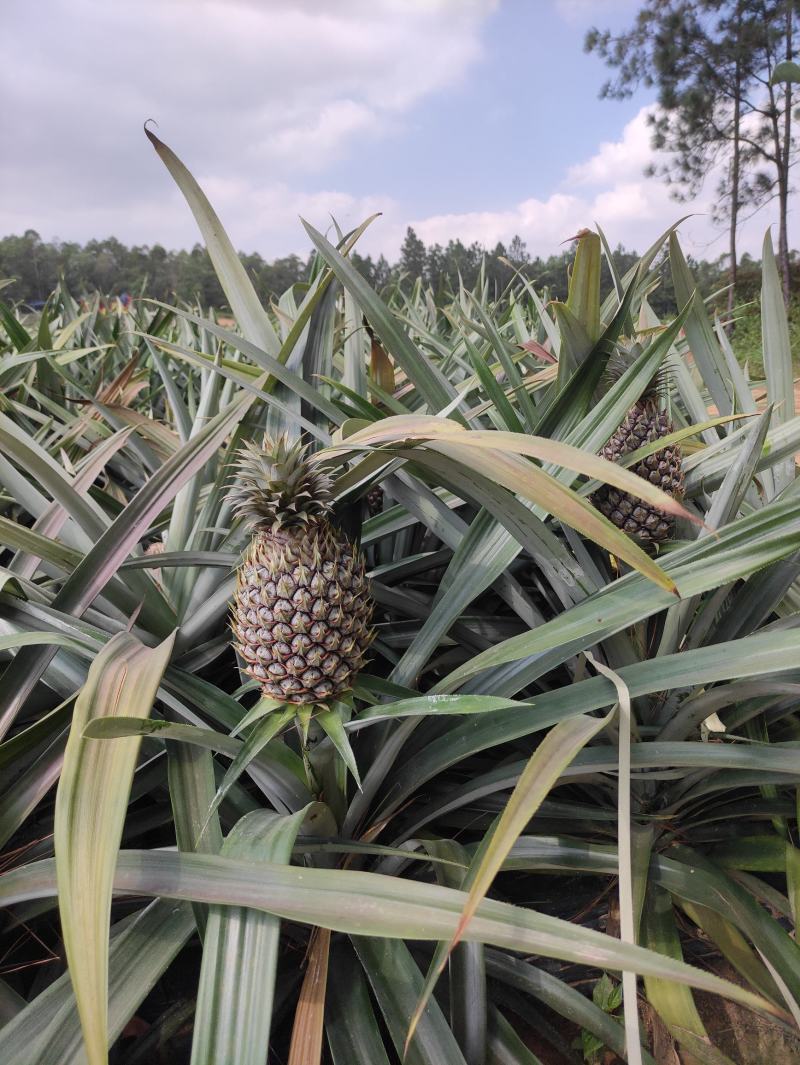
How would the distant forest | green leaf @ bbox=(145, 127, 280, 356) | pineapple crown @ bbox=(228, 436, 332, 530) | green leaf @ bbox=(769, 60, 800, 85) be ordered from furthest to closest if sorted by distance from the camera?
1. green leaf @ bbox=(769, 60, 800, 85)
2. the distant forest
3. green leaf @ bbox=(145, 127, 280, 356)
4. pineapple crown @ bbox=(228, 436, 332, 530)

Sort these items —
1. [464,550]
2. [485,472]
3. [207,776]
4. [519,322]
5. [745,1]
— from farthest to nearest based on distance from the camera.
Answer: [745,1]
[519,322]
[464,550]
[207,776]
[485,472]

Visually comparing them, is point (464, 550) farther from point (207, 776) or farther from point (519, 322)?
point (519, 322)

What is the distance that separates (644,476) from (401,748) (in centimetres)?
58

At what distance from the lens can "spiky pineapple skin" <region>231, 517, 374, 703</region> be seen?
71 centimetres

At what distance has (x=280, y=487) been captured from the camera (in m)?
0.72

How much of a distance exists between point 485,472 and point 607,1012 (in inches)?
28.1

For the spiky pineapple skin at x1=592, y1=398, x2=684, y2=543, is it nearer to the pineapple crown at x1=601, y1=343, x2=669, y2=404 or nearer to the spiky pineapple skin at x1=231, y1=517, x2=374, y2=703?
the pineapple crown at x1=601, y1=343, x2=669, y2=404

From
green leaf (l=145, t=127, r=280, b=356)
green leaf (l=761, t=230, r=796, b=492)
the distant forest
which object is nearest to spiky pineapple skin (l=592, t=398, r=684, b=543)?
green leaf (l=761, t=230, r=796, b=492)

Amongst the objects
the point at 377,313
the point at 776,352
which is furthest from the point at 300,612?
the point at 776,352

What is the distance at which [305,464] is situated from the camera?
71cm

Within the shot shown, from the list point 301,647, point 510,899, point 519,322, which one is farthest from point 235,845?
point 519,322

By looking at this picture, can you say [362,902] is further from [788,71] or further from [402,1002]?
[788,71]

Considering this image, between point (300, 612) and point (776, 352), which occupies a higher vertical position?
point (776, 352)

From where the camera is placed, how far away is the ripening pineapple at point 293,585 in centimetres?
71
